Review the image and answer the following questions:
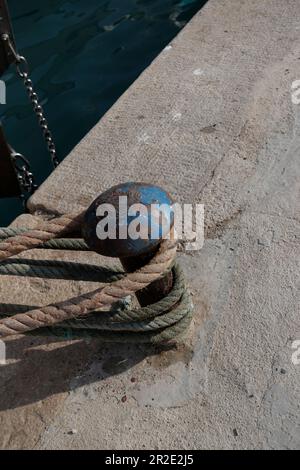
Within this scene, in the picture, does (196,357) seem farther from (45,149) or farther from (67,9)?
(67,9)

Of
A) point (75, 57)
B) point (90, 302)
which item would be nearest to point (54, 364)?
point (90, 302)

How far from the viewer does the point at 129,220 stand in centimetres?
176

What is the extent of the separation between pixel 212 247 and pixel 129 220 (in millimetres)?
834

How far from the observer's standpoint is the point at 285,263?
2.38 m

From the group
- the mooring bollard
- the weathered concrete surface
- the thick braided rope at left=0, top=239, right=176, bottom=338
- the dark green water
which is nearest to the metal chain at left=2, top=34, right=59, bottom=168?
the weathered concrete surface

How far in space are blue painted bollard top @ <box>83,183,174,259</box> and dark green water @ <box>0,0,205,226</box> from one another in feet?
7.53

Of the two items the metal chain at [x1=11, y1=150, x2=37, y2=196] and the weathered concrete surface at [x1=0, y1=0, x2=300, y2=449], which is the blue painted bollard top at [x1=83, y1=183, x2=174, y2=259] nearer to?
the weathered concrete surface at [x1=0, y1=0, x2=300, y2=449]

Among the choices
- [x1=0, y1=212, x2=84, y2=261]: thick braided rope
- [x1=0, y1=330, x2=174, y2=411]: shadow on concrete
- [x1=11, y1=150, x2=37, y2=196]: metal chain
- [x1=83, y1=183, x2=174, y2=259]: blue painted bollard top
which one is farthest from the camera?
[x1=11, y1=150, x2=37, y2=196]: metal chain

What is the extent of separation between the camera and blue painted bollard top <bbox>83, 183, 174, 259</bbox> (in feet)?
5.80

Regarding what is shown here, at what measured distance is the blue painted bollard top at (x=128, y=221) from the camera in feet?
5.80

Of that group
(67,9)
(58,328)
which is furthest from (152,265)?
(67,9)

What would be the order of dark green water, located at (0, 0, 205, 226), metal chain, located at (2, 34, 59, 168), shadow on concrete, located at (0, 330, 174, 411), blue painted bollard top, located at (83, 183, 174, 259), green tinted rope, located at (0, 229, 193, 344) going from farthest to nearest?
1. dark green water, located at (0, 0, 205, 226)
2. metal chain, located at (2, 34, 59, 168)
3. shadow on concrete, located at (0, 330, 174, 411)
4. green tinted rope, located at (0, 229, 193, 344)
5. blue painted bollard top, located at (83, 183, 174, 259)

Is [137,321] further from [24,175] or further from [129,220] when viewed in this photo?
[24,175]
